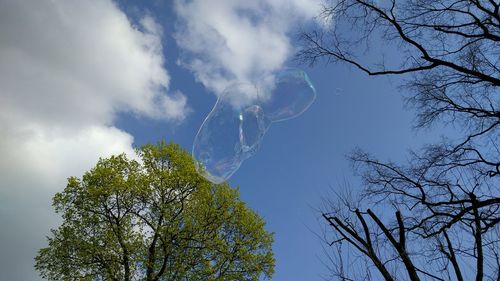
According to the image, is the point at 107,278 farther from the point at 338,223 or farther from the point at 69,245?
the point at 338,223

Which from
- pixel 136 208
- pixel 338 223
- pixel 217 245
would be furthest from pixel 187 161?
pixel 338 223

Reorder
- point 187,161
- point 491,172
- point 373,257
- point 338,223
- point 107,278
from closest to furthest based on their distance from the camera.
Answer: point 373,257
point 338,223
point 491,172
point 107,278
point 187,161

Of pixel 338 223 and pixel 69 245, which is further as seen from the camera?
pixel 69 245

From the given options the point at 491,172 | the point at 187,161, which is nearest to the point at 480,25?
the point at 491,172

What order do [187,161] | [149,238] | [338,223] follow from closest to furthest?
[338,223] < [149,238] < [187,161]

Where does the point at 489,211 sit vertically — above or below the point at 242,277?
below

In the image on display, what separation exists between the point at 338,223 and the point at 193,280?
9684 millimetres

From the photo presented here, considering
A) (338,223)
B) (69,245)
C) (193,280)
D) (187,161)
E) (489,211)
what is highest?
(187,161)

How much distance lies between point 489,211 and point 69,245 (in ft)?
47.1

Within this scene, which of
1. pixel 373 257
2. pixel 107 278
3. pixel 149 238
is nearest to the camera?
pixel 373 257

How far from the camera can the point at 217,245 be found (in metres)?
15.0

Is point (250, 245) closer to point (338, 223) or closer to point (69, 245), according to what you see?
point (69, 245)

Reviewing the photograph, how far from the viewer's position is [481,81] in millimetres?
7234

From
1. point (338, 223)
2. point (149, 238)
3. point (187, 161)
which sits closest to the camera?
point (338, 223)
